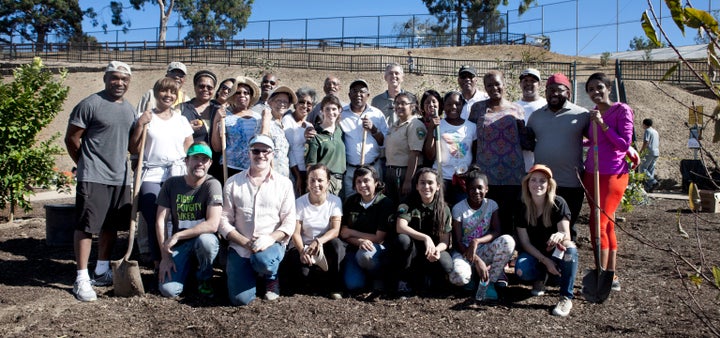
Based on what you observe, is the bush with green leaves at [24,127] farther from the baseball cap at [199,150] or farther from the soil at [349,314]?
the baseball cap at [199,150]

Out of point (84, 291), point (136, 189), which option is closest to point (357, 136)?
point (136, 189)

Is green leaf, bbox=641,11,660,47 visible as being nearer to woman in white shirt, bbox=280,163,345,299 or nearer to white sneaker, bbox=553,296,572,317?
white sneaker, bbox=553,296,572,317

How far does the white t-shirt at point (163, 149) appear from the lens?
5.32 m

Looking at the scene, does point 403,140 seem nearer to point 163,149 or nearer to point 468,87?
point 468,87

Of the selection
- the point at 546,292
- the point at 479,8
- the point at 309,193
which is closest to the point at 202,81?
the point at 309,193

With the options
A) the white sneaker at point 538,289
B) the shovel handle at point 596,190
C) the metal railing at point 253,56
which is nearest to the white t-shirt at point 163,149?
the white sneaker at point 538,289

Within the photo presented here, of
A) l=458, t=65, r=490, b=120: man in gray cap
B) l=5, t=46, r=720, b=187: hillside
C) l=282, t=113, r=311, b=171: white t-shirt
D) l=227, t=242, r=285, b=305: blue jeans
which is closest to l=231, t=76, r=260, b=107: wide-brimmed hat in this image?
l=282, t=113, r=311, b=171: white t-shirt

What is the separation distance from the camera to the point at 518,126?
5.42 metres

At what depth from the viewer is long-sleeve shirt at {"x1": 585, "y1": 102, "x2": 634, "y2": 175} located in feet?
16.3

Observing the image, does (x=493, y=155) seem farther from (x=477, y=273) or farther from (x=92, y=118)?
(x=92, y=118)

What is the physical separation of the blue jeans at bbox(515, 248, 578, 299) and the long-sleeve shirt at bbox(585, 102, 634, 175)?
31.8 inches

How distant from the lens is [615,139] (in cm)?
495

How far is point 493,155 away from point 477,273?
109 centimetres

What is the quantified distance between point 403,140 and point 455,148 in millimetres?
492
